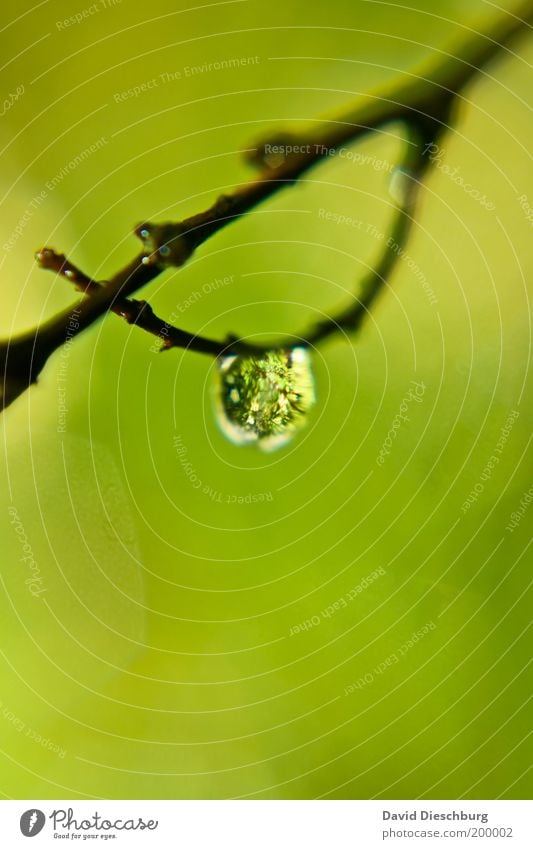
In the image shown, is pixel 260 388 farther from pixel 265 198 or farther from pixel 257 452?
pixel 265 198

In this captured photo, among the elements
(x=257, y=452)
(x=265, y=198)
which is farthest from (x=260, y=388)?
(x=265, y=198)

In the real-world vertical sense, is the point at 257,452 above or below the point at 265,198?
below

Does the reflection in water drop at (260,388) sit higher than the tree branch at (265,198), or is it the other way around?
the tree branch at (265,198)

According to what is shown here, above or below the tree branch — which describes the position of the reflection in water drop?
below

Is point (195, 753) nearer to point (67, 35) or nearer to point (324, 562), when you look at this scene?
point (324, 562)
